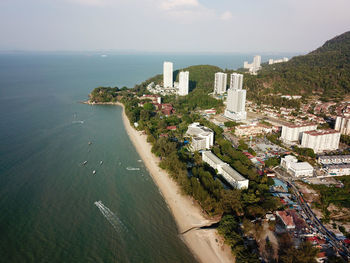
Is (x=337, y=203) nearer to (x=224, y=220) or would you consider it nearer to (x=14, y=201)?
(x=224, y=220)

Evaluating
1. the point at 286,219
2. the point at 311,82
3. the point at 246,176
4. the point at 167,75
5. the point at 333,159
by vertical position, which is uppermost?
the point at 167,75

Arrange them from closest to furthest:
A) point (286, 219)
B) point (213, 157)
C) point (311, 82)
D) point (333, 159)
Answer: point (286, 219) → point (213, 157) → point (333, 159) → point (311, 82)

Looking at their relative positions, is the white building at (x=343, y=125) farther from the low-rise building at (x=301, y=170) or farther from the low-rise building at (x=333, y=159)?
the low-rise building at (x=301, y=170)

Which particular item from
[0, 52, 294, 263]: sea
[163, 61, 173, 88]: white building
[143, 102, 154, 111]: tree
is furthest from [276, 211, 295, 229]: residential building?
[163, 61, 173, 88]: white building

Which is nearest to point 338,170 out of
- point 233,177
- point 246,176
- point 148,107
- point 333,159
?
point 333,159

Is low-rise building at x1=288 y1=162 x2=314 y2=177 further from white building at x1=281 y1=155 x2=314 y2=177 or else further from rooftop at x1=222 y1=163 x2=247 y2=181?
rooftop at x1=222 y1=163 x2=247 y2=181

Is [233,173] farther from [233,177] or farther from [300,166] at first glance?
[300,166]

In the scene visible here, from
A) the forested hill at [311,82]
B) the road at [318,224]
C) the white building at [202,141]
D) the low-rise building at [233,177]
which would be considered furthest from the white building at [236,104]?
the low-rise building at [233,177]

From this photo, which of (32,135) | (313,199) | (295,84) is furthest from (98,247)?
(295,84)
